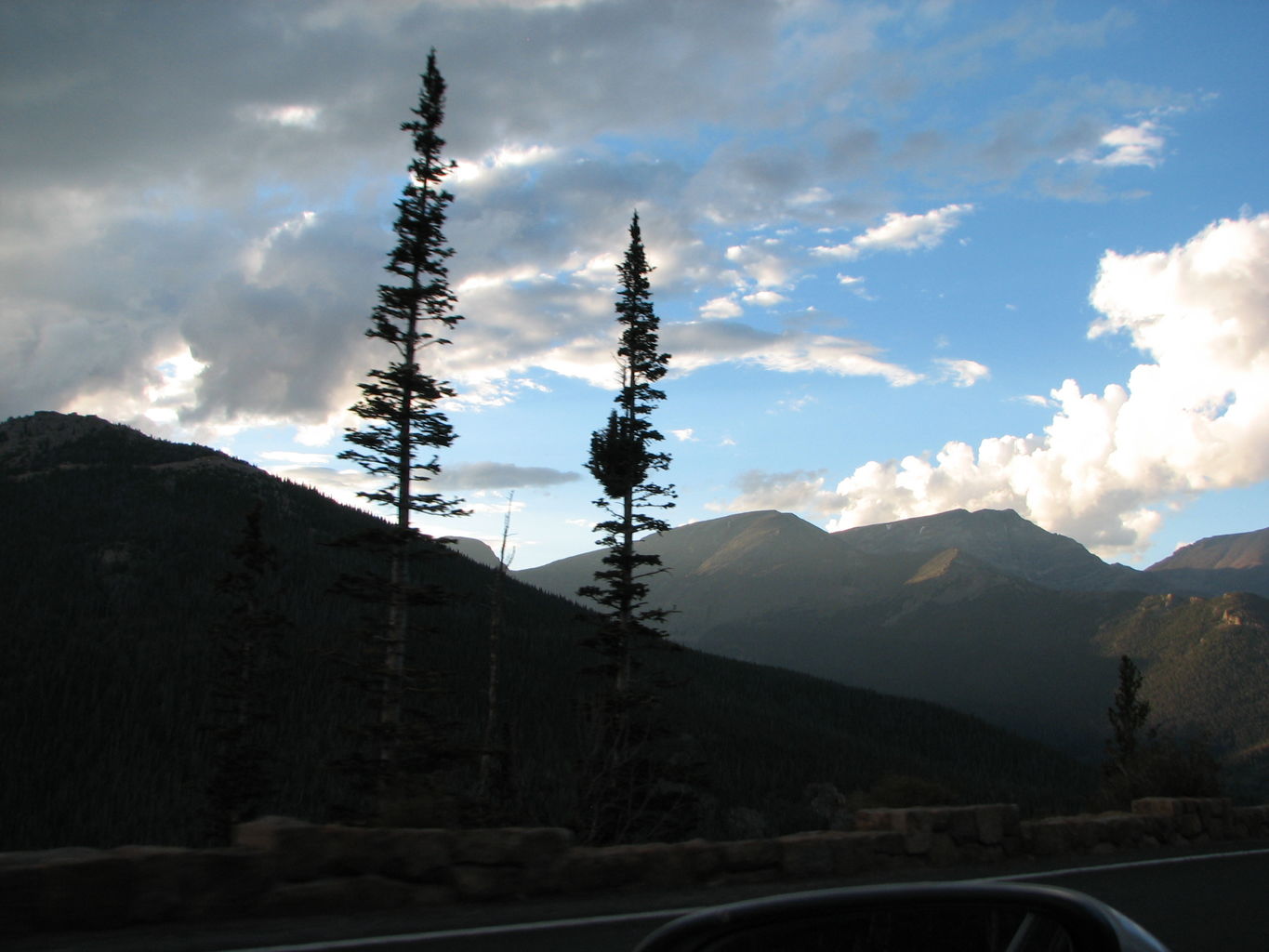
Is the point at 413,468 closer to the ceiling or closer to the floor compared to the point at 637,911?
closer to the ceiling

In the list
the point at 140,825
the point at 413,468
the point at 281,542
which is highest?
the point at 281,542

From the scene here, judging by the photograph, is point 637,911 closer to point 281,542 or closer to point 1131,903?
point 1131,903

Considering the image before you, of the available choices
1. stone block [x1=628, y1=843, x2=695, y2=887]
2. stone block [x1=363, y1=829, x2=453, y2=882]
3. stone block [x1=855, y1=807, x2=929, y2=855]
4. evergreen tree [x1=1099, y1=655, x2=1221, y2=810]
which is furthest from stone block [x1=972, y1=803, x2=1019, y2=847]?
stone block [x1=363, y1=829, x2=453, y2=882]

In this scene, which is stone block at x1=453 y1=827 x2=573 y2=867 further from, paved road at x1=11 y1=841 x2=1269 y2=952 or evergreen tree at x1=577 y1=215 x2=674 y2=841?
evergreen tree at x1=577 y1=215 x2=674 y2=841

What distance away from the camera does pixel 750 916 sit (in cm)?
216

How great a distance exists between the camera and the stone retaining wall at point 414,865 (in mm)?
5844

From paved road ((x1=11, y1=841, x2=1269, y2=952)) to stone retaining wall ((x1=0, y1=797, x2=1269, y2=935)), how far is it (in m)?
0.20

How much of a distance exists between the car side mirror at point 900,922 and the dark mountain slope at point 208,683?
15.8 metres

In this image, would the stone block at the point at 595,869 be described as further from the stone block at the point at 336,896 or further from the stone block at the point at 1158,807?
the stone block at the point at 1158,807

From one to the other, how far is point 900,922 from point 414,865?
5793 millimetres

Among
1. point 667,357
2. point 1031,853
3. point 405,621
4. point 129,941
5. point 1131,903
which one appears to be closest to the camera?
point 129,941

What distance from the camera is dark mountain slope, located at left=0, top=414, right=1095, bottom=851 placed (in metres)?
68.2

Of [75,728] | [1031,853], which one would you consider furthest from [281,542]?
[1031,853]

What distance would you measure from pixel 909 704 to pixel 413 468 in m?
154
